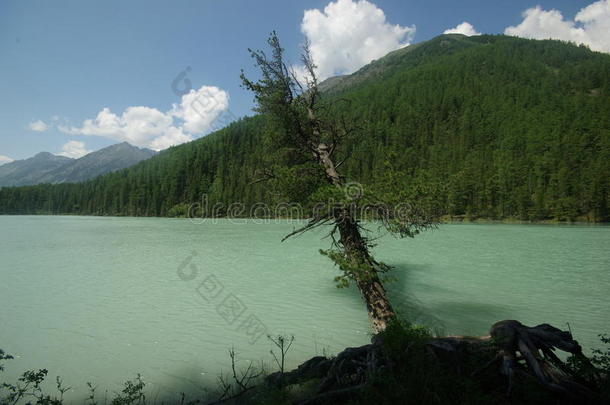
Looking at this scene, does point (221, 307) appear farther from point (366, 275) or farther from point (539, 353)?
point (539, 353)

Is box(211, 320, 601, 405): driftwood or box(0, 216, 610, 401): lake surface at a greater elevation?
box(211, 320, 601, 405): driftwood

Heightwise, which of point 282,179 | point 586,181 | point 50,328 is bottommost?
point 50,328

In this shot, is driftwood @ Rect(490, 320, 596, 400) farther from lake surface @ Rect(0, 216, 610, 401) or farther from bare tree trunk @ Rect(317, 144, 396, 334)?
lake surface @ Rect(0, 216, 610, 401)

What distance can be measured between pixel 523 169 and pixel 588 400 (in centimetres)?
11175

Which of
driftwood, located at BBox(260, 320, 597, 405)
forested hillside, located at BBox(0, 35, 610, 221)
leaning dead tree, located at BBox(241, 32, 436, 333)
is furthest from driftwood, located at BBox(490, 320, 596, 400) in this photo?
forested hillside, located at BBox(0, 35, 610, 221)

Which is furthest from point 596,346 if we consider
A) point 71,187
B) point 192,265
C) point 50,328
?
point 71,187

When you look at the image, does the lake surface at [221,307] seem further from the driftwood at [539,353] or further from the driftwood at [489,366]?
the driftwood at [539,353]

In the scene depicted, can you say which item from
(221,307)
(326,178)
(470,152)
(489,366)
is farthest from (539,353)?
(470,152)

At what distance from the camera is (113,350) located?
826 centimetres

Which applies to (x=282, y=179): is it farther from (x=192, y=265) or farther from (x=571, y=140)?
(x=571, y=140)

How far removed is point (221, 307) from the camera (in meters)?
11.9

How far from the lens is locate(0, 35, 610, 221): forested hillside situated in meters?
81.6

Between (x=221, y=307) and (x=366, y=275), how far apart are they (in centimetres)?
638

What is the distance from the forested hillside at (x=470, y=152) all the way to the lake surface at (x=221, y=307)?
42.9m
